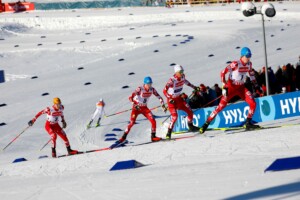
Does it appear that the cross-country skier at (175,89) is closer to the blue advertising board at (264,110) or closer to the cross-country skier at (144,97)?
the cross-country skier at (144,97)

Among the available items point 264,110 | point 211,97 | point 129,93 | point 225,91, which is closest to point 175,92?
point 225,91

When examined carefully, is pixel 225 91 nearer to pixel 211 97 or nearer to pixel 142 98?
pixel 142 98

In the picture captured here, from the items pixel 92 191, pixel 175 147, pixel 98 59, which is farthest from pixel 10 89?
pixel 92 191

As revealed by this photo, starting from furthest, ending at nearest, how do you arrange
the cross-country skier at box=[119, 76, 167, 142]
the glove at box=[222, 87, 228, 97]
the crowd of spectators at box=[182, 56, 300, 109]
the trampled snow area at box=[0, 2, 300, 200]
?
the crowd of spectators at box=[182, 56, 300, 109]
the cross-country skier at box=[119, 76, 167, 142]
the glove at box=[222, 87, 228, 97]
the trampled snow area at box=[0, 2, 300, 200]

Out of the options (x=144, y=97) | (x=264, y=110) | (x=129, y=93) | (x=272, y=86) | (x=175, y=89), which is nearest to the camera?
(x=175, y=89)

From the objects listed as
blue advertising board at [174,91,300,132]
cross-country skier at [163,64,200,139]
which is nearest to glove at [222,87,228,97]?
cross-country skier at [163,64,200,139]

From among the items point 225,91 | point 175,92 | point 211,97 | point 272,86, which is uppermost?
point 225,91

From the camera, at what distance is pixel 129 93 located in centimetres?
2544

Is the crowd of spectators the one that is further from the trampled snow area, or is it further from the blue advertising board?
the trampled snow area

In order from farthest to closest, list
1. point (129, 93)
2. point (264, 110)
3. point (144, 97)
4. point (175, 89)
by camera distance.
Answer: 1. point (129, 93)
2. point (264, 110)
3. point (144, 97)
4. point (175, 89)

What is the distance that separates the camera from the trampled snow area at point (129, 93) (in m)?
10.1

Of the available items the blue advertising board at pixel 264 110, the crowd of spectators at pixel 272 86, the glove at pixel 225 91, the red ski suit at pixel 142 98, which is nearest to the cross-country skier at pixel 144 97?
the red ski suit at pixel 142 98

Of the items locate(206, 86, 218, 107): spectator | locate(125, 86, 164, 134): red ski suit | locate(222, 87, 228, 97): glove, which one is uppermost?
locate(222, 87, 228, 97): glove

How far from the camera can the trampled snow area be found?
10.1m
